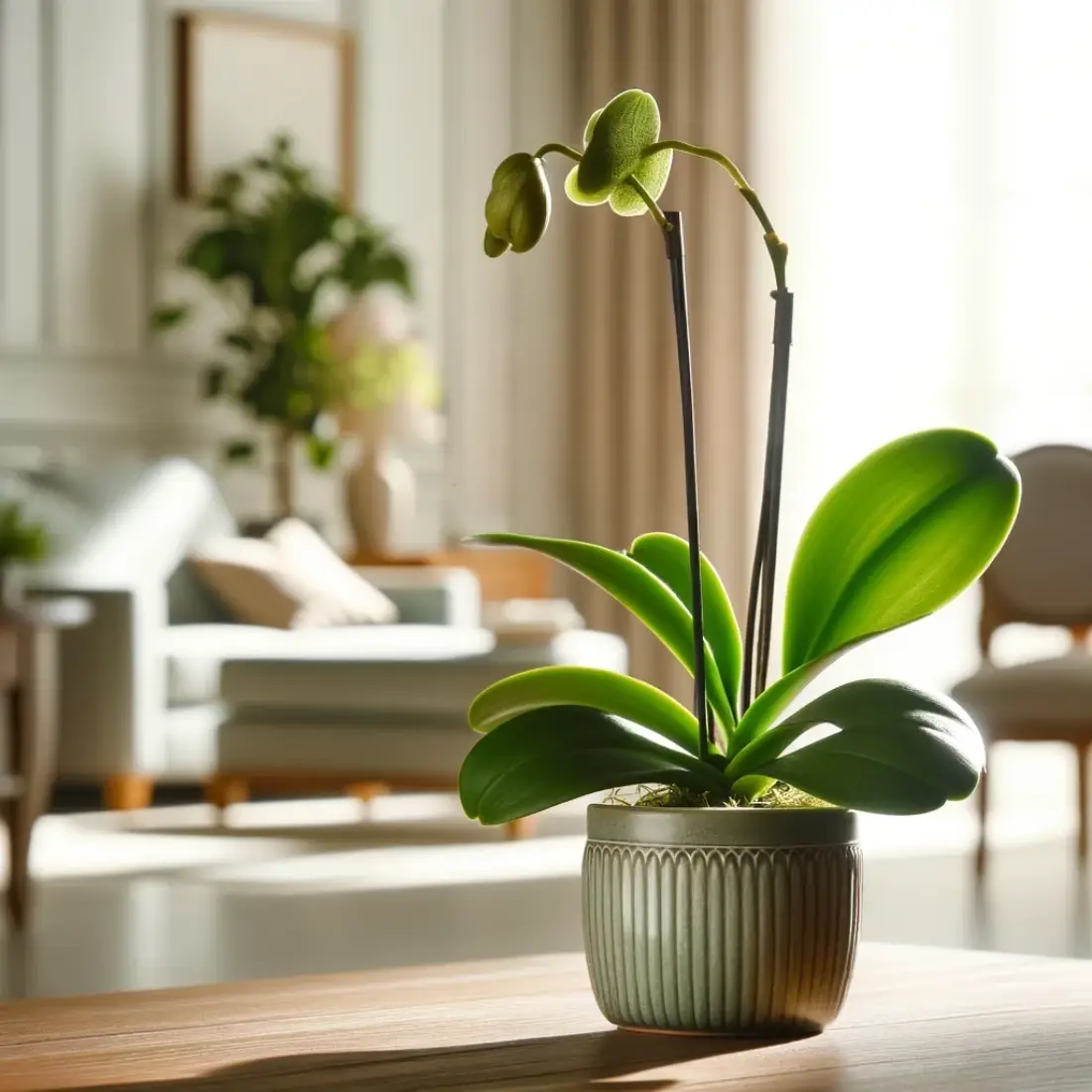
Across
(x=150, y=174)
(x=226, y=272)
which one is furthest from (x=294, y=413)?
(x=150, y=174)

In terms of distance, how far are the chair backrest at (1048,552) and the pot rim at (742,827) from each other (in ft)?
10.5

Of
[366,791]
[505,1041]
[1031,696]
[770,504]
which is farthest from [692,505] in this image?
[366,791]

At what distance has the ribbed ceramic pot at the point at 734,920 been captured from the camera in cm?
90

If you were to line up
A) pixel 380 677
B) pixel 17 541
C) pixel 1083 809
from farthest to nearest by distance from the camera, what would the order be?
pixel 380 677, pixel 1083 809, pixel 17 541

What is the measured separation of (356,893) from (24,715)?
708 mm

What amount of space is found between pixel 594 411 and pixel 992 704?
327cm

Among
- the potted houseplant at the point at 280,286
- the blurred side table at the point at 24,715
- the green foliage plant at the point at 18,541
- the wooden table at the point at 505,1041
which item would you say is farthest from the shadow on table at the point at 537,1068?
the potted houseplant at the point at 280,286

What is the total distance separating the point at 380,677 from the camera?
4652mm

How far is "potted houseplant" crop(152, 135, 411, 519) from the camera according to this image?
5.87 meters

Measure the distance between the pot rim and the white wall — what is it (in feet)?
16.7

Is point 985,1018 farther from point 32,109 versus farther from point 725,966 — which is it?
point 32,109

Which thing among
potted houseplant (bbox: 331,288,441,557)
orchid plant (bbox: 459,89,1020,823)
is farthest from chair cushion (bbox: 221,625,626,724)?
orchid plant (bbox: 459,89,1020,823)

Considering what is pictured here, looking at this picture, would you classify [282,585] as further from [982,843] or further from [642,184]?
[642,184]

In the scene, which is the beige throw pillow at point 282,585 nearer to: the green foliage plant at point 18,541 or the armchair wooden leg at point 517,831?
the armchair wooden leg at point 517,831
